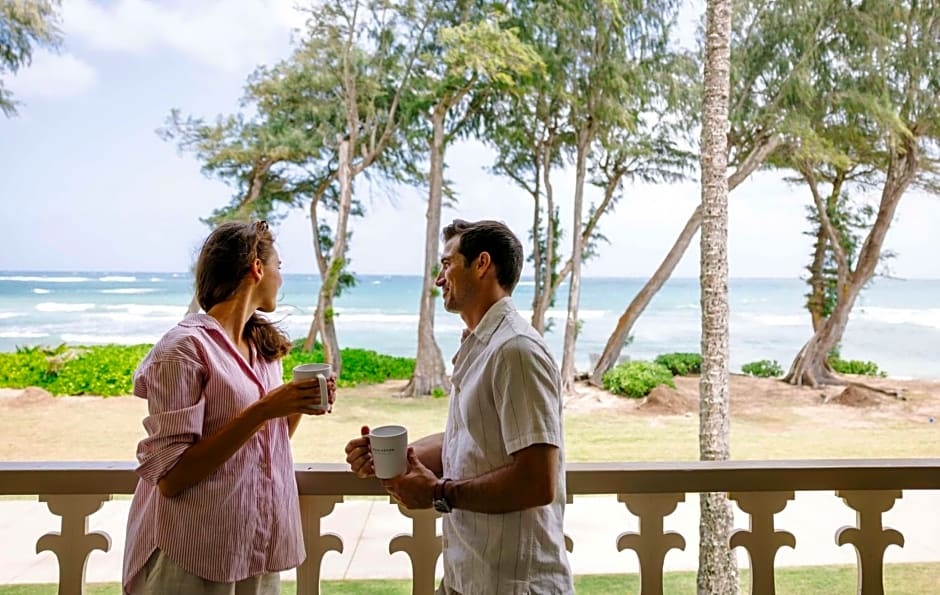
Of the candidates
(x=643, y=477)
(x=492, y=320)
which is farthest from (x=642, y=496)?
(x=492, y=320)

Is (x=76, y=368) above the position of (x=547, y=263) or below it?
below

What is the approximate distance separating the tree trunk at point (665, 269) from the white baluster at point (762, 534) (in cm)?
683

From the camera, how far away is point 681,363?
9.05 meters

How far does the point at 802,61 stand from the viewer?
6785 mm

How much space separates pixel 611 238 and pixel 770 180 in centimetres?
223

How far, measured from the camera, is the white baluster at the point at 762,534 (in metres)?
1.31

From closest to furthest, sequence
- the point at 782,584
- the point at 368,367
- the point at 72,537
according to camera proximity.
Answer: the point at 72,537, the point at 782,584, the point at 368,367

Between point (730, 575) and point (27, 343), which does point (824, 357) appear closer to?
point (730, 575)

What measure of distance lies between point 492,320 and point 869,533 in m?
0.99

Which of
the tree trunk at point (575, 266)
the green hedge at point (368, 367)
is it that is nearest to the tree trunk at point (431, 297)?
the green hedge at point (368, 367)

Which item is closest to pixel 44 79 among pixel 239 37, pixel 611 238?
pixel 239 37

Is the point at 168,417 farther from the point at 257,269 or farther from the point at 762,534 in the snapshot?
the point at 762,534

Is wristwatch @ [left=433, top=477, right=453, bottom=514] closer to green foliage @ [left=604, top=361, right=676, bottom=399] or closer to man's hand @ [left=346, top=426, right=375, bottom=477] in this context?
man's hand @ [left=346, top=426, right=375, bottom=477]

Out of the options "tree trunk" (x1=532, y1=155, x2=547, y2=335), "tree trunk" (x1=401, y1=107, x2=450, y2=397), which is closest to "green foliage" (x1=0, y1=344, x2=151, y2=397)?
"tree trunk" (x1=401, y1=107, x2=450, y2=397)
